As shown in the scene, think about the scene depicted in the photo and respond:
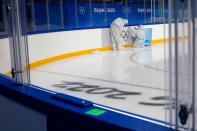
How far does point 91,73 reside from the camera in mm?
4719

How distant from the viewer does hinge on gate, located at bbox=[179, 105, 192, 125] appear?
1175 millimetres

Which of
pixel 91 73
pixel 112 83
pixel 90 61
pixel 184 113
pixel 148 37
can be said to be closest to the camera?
pixel 184 113

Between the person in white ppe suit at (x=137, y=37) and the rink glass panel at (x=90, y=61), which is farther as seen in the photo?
the person in white ppe suit at (x=137, y=37)

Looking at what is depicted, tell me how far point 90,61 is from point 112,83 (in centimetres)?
243

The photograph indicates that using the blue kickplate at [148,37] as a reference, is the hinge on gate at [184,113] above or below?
above

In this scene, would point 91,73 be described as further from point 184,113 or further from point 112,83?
point 184,113

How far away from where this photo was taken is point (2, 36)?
4.26 meters

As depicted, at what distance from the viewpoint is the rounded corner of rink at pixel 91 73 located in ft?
9.73

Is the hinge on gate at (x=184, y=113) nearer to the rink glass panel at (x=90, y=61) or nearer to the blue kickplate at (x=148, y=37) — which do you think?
the rink glass panel at (x=90, y=61)

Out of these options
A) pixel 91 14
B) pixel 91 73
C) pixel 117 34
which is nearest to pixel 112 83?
pixel 91 73

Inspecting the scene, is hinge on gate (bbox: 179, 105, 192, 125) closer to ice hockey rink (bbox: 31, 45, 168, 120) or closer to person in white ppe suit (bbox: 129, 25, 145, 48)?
ice hockey rink (bbox: 31, 45, 168, 120)

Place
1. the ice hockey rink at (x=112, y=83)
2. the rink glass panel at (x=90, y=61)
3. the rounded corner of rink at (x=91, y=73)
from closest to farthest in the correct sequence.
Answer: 1. the ice hockey rink at (x=112, y=83)
2. the rounded corner of rink at (x=91, y=73)
3. the rink glass panel at (x=90, y=61)

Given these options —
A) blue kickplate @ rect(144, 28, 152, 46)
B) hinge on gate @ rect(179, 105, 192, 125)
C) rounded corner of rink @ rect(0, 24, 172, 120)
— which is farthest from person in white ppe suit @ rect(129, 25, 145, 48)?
hinge on gate @ rect(179, 105, 192, 125)

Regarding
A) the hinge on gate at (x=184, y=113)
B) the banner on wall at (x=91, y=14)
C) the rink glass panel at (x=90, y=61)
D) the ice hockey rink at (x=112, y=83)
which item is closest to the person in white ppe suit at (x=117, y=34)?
the rink glass panel at (x=90, y=61)
